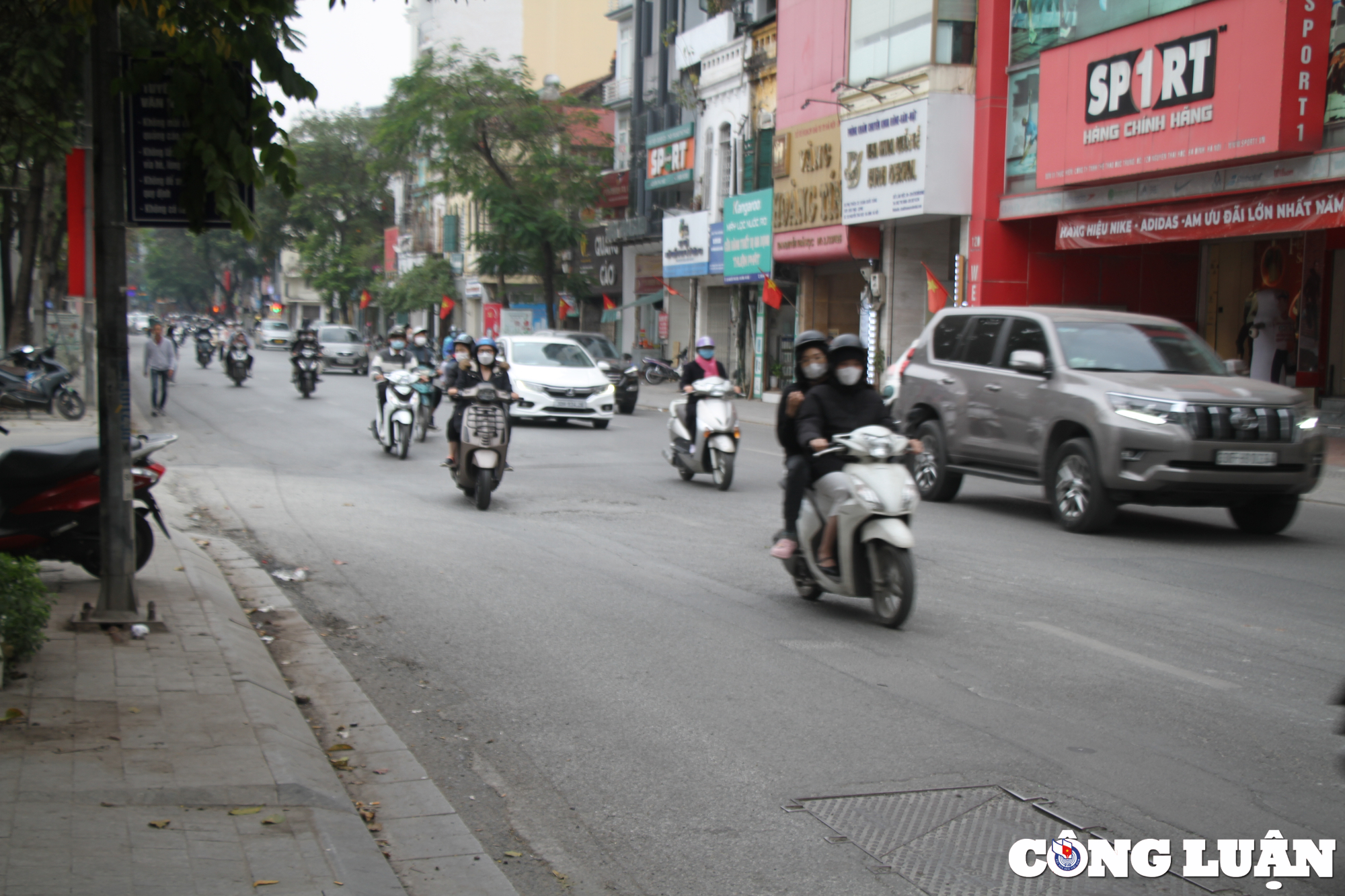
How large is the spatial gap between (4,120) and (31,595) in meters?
3.60

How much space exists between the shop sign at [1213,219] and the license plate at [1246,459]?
870 centimetres

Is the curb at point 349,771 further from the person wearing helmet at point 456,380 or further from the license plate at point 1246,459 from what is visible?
the license plate at point 1246,459

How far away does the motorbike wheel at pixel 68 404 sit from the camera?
22.4m

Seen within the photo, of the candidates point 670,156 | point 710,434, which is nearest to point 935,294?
point 710,434

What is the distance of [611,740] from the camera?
5324 mm

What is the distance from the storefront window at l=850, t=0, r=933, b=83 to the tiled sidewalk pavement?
24757 mm

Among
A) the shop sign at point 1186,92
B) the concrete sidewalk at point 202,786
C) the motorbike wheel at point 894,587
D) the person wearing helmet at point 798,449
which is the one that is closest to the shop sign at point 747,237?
the shop sign at point 1186,92

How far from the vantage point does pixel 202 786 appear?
4.34m

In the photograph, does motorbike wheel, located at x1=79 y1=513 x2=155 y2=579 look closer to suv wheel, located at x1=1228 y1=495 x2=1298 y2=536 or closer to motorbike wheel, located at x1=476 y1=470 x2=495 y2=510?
motorbike wheel, located at x1=476 y1=470 x2=495 y2=510

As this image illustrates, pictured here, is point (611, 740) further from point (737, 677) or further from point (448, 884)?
point (448, 884)

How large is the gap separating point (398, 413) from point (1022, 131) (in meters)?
14.9

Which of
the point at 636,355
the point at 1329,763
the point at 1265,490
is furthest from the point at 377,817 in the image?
the point at 636,355

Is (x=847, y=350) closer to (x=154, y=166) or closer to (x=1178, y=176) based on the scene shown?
(x=154, y=166)

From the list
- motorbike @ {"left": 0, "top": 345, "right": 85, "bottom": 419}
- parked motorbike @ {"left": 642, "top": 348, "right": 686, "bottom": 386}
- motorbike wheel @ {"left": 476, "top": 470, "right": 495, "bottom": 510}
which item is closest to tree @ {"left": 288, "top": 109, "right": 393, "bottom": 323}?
parked motorbike @ {"left": 642, "top": 348, "right": 686, "bottom": 386}
